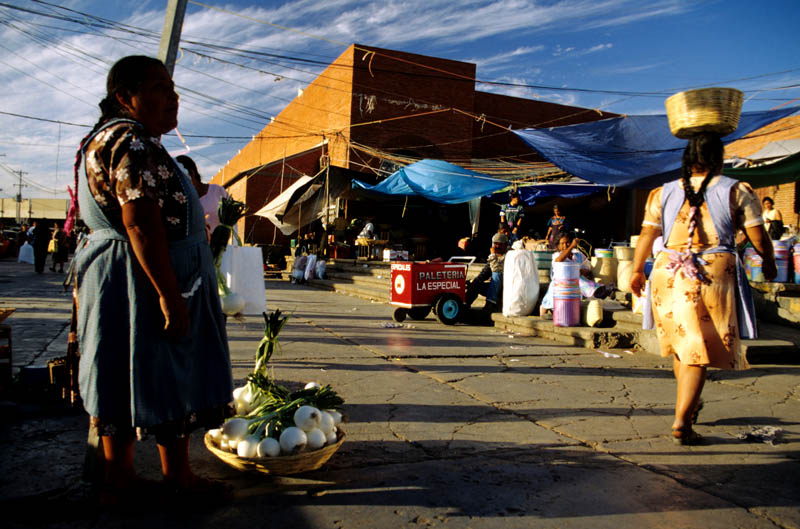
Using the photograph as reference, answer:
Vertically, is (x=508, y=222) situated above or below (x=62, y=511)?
above

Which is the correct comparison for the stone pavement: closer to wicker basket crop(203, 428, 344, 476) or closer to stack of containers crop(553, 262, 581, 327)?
wicker basket crop(203, 428, 344, 476)

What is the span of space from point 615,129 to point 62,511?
11227 millimetres

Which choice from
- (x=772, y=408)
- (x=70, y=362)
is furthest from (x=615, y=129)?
(x=70, y=362)

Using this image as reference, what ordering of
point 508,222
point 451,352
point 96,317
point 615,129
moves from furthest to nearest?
1. point 508,222
2. point 615,129
3. point 451,352
4. point 96,317

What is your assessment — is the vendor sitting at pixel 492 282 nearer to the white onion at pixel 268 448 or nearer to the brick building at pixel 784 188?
the white onion at pixel 268 448

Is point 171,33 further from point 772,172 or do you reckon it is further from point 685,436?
point 772,172

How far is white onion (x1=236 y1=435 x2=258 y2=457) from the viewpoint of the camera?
2602 millimetres

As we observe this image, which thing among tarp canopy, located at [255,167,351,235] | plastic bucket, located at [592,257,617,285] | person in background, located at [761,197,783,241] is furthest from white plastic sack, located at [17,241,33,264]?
person in background, located at [761,197,783,241]

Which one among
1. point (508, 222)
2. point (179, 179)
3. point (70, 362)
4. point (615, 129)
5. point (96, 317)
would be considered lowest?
point (70, 362)

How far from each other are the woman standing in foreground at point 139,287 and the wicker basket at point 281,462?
0.28 m

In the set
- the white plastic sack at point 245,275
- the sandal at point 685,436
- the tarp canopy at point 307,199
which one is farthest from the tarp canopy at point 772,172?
the tarp canopy at point 307,199

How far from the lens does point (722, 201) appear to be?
3.30m

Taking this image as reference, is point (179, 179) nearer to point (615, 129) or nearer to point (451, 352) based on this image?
point (451, 352)

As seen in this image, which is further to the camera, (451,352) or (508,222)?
(508,222)
